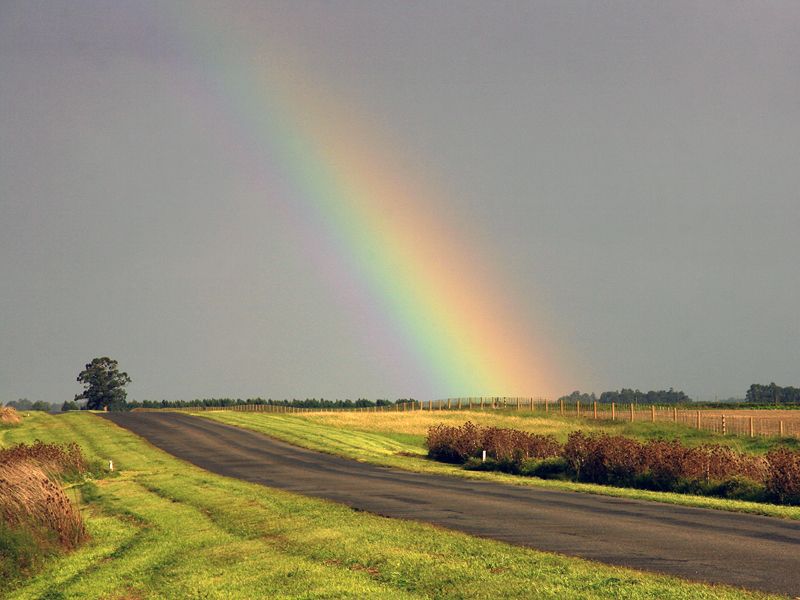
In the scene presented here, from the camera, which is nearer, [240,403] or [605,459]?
[605,459]

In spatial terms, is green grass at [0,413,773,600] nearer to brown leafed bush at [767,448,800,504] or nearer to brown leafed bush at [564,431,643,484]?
brown leafed bush at [767,448,800,504]

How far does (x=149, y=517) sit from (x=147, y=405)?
144098mm

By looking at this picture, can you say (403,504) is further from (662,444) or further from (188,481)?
(662,444)

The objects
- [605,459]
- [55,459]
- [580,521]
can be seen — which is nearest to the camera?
[580,521]

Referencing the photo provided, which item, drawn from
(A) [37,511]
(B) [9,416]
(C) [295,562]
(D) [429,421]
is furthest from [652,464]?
(D) [429,421]

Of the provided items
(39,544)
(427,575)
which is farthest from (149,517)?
(427,575)

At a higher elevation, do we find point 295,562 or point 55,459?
point 55,459

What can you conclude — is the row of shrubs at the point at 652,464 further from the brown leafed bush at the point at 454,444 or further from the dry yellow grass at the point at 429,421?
the dry yellow grass at the point at 429,421

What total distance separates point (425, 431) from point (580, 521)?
60.6 meters

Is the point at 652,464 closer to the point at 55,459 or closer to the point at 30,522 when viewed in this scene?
the point at 30,522

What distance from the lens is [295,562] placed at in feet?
54.4

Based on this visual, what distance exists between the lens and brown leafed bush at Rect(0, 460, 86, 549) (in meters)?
20.6

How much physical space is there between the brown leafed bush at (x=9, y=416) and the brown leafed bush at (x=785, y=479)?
57802mm

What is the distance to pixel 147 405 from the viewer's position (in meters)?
162
